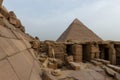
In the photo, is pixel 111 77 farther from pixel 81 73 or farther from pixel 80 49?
pixel 80 49

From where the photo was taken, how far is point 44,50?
12.8 metres

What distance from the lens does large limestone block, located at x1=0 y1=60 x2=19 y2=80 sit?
206cm

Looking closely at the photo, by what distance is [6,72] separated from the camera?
7.26 feet

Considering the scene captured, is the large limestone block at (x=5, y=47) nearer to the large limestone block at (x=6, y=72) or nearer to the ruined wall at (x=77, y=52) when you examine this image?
the large limestone block at (x=6, y=72)

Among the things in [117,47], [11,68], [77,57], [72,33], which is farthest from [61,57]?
[11,68]

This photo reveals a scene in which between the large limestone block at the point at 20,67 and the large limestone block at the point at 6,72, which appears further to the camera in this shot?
the large limestone block at the point at 20,67

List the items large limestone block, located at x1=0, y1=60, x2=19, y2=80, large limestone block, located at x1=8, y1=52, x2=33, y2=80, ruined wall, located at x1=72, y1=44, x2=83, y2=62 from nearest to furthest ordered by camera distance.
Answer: large limestone block, located at x1=0, y1=60, x2=19, y2=80
large limestone block, located at x1=8, y1=52, x2=33, y2=80
ruined wall, located at x1=72, y1=44, x2=83, y2=62

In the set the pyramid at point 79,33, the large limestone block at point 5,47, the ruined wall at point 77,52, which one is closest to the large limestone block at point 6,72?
the large limestone block at point 5,47

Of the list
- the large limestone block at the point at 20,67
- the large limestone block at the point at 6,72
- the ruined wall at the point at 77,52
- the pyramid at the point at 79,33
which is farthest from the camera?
the pyramid at the point at 79,33

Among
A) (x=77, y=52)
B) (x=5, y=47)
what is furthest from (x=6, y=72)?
(x=77, y=52)

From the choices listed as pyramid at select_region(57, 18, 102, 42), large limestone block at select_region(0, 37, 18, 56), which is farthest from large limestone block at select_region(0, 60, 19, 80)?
pyramid at select_region(57, 18, 102, 42)

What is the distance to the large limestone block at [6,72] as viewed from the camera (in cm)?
206

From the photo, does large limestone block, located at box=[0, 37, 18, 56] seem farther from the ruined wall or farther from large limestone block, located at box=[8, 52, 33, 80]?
the ruined wall

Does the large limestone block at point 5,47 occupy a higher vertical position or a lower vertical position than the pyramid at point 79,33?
lower
